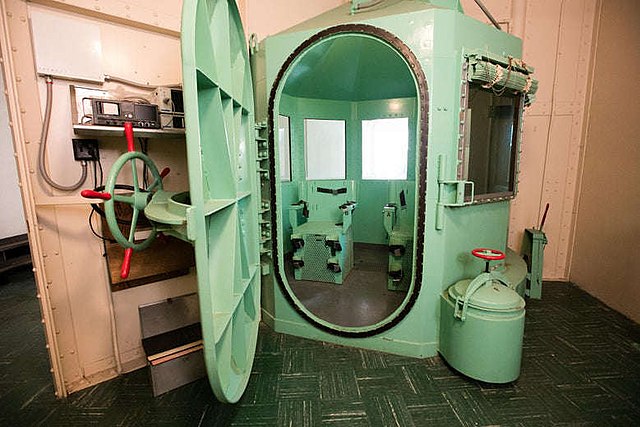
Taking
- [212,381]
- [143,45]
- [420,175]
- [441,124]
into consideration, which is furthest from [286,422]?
[143,45]

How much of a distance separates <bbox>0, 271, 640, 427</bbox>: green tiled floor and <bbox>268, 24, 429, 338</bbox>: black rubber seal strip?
260mm

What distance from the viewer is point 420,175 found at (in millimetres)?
2383

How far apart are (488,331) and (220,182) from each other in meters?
2.02

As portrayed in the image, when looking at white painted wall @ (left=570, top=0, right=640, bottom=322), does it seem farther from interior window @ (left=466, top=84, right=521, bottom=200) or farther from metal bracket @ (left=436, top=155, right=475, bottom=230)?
metal bracket @ (left=436, top=155, right=475, bottom=230)

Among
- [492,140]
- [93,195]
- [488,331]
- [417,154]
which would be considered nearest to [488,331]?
[488,331]

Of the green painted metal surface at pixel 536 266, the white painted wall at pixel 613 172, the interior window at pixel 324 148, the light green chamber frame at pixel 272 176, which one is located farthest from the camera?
the interior window at pixel 324 148

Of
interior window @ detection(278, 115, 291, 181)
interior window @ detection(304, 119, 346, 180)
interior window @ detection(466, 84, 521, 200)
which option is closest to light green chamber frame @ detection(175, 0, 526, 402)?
interior window @ detection(466, 84, 521, 200)

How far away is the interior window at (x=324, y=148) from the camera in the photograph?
4879 mm

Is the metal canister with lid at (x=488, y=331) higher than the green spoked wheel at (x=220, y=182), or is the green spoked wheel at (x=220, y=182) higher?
the green spoked wheel at (x=220, y=182)

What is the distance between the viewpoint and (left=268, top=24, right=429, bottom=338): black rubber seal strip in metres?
2.29

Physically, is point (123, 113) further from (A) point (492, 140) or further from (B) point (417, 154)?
(A) point (492, 140)

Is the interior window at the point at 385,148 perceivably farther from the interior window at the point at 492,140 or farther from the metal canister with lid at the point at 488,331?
the metal canister with lid at the point at 488,331

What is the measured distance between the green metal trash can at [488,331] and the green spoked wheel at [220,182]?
1.50 metres

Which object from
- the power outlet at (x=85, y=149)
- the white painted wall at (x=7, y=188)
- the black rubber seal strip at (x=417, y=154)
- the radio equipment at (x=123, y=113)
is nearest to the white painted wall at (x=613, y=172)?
the black rubber seal strip at (x=417, y=154)
